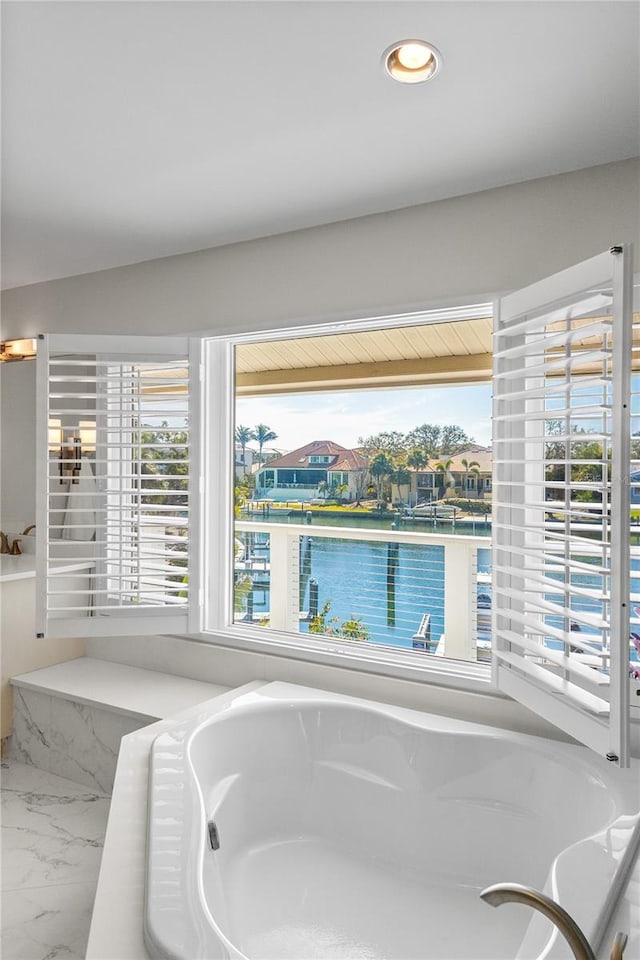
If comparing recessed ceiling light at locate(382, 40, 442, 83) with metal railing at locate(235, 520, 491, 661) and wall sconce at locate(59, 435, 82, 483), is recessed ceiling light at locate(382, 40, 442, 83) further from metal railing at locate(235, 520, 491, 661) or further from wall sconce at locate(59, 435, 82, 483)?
metal railing at locate(235, 520, 491, 661)

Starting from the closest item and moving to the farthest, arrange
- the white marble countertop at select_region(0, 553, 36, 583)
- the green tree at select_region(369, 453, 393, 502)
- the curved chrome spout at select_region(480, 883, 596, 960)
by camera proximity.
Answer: the curved chrome spout at select_region(480, 883, 596, 960), the white marble countertop at select_region(0, 553, 36, 583), the green tree at select_region(369, 453, 393, 502)

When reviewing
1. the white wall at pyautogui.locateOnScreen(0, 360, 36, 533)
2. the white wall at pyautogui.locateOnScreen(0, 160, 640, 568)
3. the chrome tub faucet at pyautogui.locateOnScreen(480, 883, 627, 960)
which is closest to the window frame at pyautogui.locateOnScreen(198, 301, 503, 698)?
the white wall at pyautogui.locateOnScreen(0, 160, 640, 568)

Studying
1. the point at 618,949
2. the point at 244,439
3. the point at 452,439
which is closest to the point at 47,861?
the point at 618,949

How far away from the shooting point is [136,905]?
56.7 inches

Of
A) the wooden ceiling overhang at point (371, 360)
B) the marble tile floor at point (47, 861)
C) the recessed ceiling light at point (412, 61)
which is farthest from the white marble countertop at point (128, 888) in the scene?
the wooden ceiling overhang at point (371, 360)

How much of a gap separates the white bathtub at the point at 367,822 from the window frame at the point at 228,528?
0.74 ft

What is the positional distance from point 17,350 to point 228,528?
173 centimetres

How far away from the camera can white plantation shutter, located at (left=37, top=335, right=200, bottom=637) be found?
3.15 m

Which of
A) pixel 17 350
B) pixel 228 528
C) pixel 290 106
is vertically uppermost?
pixel 290 106

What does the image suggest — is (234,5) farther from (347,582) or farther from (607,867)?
(347,582)

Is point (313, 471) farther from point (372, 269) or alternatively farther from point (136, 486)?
point (372, 269)

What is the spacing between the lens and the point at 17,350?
3.96 metres

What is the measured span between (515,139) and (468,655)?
291 cm

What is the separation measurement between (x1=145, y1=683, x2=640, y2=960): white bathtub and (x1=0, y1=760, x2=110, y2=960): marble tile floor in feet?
1.61
